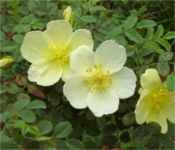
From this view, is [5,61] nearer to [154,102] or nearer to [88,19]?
[88,19]

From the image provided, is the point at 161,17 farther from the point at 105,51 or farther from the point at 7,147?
the point at 7,147

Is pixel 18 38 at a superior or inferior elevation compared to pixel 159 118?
superior

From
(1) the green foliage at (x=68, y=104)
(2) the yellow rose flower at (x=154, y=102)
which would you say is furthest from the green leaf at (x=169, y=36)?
(2) the yellow rose flower at (x=154, y=102)

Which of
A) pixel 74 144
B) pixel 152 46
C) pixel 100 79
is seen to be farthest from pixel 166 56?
pixel 74 144

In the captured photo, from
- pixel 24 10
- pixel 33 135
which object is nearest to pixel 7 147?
pixel 33 135

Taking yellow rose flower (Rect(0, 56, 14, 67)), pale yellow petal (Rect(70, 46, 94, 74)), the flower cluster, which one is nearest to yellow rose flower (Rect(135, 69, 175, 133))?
the flower cluster

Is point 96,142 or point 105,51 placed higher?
point 105,51
